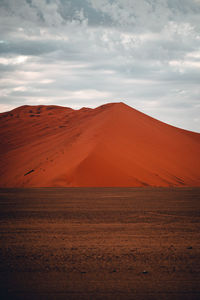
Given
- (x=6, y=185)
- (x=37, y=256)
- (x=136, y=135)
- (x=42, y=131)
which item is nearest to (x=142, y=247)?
(x=37, y=256)

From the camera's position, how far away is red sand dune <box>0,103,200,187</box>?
34531mm

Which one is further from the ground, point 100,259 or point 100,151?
point 100,151

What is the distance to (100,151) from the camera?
3797 cm

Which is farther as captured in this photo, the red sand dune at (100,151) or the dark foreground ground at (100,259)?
the red sand dune at (100,151)

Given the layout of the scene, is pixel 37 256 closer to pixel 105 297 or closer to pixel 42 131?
pixel 105 297

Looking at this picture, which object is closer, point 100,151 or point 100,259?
point 100,259

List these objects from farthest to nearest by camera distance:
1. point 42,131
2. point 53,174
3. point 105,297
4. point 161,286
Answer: point 42,131 → point 53,174 → point 161,286 → point 105,297

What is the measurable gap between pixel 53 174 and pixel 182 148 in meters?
21.5

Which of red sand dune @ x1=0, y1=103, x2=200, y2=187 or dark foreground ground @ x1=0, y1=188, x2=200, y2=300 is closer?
dark foreground ground @ x1=0, y1=188, x2=200, y2=300

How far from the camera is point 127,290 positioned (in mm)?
4168

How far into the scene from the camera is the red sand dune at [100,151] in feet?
113

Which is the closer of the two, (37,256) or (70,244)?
(37,256)

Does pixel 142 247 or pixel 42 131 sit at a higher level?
pixel 42 131

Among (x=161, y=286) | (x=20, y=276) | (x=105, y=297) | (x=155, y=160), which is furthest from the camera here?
(x=155, y=160)
